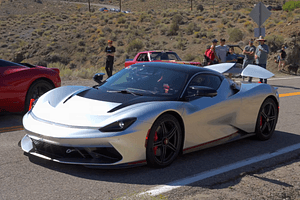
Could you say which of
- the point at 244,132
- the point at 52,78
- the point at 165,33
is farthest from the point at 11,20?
the point at 244,132

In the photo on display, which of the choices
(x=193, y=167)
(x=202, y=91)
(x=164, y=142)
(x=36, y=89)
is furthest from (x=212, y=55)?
(x=164, y=142)

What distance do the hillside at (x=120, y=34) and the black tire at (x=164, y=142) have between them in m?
21.5

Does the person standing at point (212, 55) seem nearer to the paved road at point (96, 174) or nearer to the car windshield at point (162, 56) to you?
the car windshield at point (162, 56)

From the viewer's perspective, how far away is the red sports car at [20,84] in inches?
300

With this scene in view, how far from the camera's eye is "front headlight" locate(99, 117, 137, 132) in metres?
4.41

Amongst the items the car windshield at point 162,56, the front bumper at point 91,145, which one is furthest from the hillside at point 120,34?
the front bumper at point 91,145

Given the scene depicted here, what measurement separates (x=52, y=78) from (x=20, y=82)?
0.87 meters

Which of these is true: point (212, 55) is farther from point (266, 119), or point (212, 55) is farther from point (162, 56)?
point (266, 119)

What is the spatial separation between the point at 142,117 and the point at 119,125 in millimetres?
299

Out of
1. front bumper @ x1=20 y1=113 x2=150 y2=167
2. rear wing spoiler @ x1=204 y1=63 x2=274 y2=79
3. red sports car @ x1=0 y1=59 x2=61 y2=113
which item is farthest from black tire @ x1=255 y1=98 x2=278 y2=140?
red sports car @ x1=0 y1=59 x2=61 y2=113

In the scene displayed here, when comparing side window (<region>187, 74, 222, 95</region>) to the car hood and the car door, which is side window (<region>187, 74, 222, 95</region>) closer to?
the car door

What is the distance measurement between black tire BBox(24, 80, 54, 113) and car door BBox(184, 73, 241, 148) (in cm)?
396

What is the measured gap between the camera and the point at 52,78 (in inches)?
339

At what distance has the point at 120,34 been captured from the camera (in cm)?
4653
